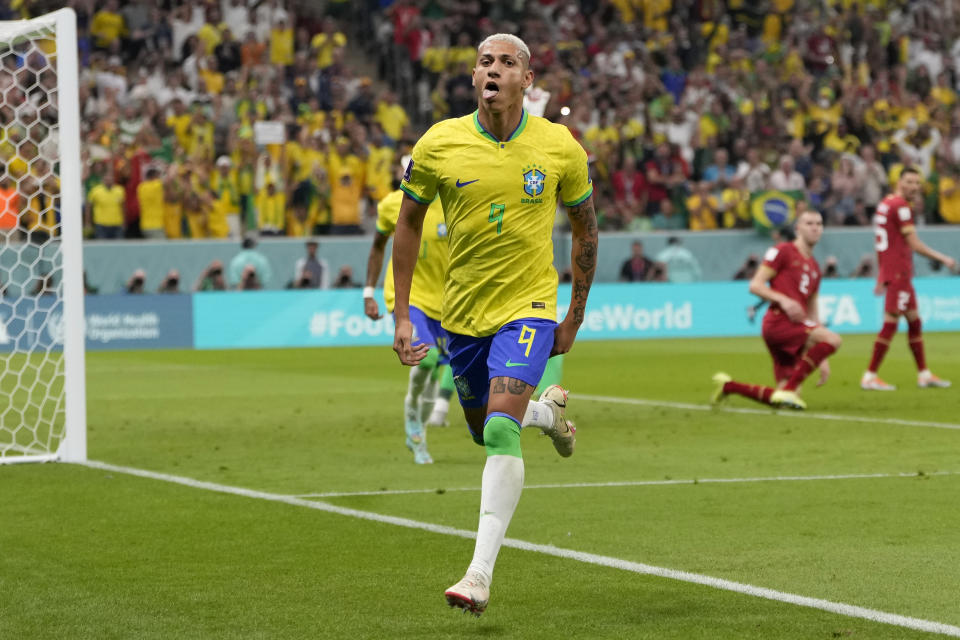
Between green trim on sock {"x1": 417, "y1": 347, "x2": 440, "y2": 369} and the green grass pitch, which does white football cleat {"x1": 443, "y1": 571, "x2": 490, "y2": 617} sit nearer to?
the green grass pitch

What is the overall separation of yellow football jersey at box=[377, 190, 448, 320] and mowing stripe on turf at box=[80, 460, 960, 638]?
204 centimetres

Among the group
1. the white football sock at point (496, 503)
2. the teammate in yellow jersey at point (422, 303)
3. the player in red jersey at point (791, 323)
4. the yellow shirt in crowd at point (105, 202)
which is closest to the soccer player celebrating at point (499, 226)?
the white football sock at point (496, 503)

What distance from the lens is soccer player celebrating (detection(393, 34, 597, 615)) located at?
6082 mm

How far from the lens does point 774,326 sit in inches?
580

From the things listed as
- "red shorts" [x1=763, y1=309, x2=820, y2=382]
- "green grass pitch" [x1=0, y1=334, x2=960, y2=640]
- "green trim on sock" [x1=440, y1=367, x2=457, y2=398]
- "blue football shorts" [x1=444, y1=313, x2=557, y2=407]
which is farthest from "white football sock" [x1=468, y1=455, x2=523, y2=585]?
"red shorts" [x1=763, y1=309, x2=820, y2=382]

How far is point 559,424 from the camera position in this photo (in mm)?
6633

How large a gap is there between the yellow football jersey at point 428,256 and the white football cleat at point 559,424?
159 inches

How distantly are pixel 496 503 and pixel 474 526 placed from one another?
2.20 m

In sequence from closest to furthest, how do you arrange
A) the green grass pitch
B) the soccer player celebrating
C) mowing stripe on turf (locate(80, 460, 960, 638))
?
1. mowing stripe on turf (locate(80, 460, 960, 638))
2. the green grass pitch
3. the soccer player celebrating

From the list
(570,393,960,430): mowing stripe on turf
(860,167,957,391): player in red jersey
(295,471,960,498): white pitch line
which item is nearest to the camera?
(295,471,960,498): white pitch line

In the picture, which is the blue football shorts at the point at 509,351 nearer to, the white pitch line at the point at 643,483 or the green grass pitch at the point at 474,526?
the green grass pitch at the point at 474,526

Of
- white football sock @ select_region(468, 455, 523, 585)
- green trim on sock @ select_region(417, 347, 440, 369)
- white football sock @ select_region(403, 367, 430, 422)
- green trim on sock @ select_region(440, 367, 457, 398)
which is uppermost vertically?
white football sock @ select_region(468, 455, 523, 585)

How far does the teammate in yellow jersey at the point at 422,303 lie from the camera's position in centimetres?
1062

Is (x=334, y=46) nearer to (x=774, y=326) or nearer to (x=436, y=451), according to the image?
(x=774, y=326)
